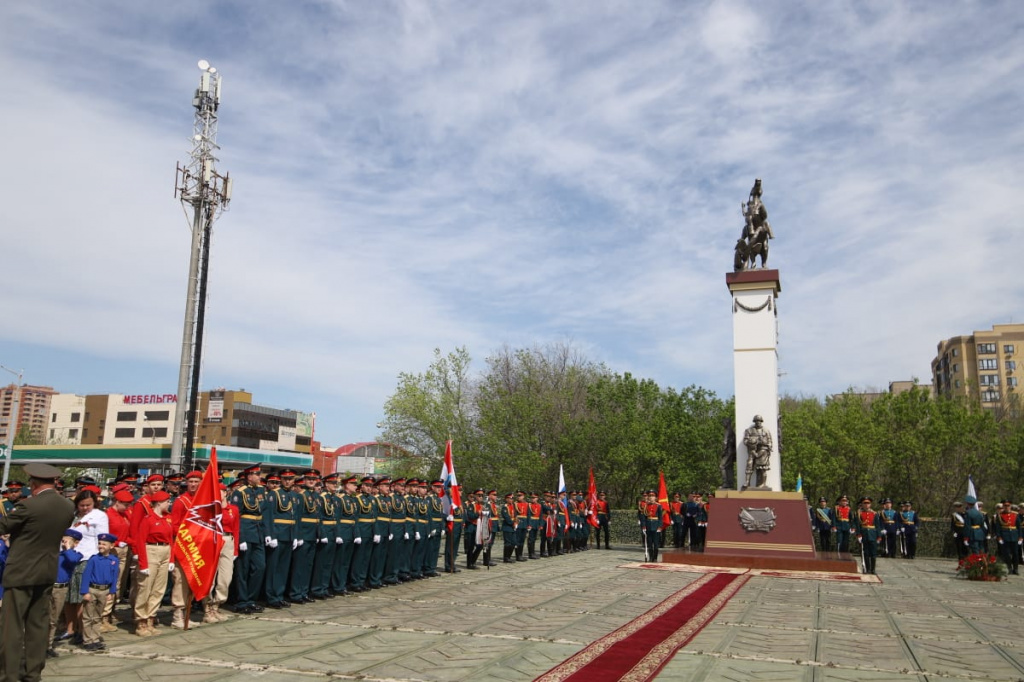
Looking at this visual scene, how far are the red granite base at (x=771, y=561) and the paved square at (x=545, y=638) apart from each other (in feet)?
11.3

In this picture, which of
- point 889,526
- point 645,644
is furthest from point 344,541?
point 889,526

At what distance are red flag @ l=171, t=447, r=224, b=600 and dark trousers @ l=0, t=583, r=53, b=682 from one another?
247cm

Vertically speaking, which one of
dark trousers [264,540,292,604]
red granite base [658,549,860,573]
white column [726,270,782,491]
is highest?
white column [726,270,782,491]

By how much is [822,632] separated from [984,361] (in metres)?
80.4

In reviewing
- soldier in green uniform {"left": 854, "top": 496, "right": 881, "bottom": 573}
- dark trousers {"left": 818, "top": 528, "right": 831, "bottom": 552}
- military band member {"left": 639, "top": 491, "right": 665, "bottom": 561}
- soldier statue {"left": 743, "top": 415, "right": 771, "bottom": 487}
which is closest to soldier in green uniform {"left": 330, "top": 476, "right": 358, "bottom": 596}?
military band member {"left": 639, "top": 491, "right": 665, "bottom": 561}

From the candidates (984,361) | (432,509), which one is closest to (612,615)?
(432,509)

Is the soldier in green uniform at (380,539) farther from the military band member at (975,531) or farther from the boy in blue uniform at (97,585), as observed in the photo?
the military band member at (975,531)

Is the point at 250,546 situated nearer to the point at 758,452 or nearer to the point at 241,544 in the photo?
the point at 241,544

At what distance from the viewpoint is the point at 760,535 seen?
55.1ft

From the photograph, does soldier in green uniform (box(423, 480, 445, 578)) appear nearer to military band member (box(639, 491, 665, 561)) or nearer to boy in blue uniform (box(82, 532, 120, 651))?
military band member (box(639, 491, 665, 561))

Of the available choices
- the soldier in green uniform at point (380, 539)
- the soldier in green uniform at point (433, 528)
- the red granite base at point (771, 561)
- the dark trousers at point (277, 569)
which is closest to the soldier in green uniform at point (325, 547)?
the dark trousers at point (277, 569)

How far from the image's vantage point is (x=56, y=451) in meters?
43.7

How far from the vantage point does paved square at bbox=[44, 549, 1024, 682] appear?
618 cm

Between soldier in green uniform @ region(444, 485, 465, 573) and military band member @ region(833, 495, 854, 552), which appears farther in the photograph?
military band member @ region(833, 495, 854, 552)
